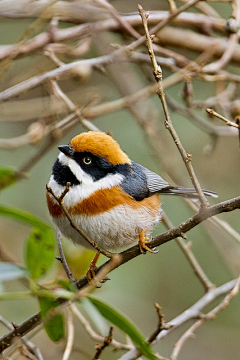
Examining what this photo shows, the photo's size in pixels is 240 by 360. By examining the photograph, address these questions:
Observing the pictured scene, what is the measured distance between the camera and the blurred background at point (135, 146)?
4164 mm

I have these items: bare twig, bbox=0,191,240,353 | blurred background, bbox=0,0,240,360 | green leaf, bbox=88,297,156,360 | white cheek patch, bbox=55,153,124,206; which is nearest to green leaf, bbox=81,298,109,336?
green leaf, bbox=88,297,156,360

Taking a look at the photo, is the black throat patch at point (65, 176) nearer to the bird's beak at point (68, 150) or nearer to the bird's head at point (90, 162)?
the bird's head at point (90, 162)

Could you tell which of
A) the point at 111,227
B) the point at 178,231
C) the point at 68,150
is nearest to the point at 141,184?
the point at 111,227

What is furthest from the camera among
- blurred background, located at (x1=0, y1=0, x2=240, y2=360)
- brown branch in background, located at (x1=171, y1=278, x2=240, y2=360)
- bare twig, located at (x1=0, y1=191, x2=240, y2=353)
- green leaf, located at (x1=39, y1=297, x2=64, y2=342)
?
blurred background, located at (x1=0, y1=0, x2=240, y2=360)

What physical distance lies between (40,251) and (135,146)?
368 cm

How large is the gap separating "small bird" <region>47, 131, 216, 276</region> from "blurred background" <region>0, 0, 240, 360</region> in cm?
44

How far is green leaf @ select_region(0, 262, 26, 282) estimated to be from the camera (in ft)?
6.02

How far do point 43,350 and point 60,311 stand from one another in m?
2.38

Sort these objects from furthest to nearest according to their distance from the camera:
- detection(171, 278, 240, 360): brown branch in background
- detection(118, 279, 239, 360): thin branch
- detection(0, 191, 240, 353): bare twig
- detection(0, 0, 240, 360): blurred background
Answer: detection(0, 0, 240, 360): blurred background
detection(118, 279, 239, 360): thin branch
detection(171, 278, 240, 360): brown branch in background
detection(0, 191, 240, 353): bare twig

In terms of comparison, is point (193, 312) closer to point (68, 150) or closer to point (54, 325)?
point (68, 150)

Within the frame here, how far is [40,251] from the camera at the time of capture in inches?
A: 87.7

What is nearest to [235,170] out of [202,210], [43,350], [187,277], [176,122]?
[176,122]

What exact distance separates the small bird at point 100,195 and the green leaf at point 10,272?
3.93ft

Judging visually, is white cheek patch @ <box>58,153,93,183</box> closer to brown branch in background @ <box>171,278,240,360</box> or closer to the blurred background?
the blurred background
